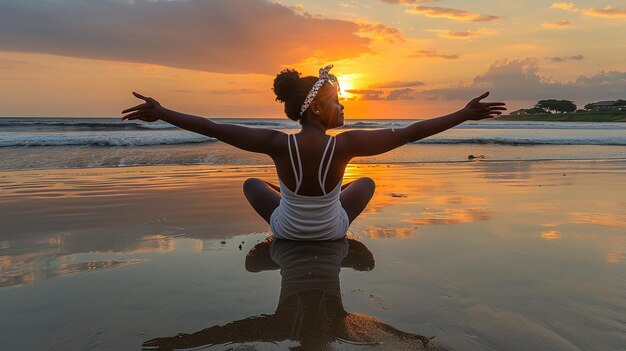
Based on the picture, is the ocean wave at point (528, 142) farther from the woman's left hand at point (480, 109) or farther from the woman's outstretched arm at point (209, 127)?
the woman's outstretched arm at point (209, 127)

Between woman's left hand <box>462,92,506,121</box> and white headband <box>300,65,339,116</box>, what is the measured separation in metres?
1.04

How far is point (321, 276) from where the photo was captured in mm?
2986

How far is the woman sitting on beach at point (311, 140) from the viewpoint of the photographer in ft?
10.8

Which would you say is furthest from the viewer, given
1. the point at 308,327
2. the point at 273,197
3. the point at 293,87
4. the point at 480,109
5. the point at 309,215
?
the point at 273,197

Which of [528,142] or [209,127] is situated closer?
[209,127]

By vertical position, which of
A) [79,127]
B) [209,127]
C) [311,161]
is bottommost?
[311,161]

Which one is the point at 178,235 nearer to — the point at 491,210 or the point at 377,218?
the point at 377,218

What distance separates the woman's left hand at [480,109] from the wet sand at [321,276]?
41.2 inches

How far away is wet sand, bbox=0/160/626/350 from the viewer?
2117 mm

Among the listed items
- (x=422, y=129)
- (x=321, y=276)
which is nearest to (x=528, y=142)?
(x=422, y=129)

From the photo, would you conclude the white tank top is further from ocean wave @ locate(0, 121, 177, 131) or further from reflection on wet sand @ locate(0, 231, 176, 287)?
ocean wave @ locate(0, 121, 177, 131)

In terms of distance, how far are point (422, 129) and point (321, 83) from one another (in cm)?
85

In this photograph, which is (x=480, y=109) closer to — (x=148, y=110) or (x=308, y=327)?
(x=308, y=327)

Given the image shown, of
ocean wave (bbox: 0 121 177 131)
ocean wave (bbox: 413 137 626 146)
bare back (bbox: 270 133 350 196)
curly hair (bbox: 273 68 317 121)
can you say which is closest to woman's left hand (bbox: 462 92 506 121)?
bare back (bbox: 270 133 350 196)
